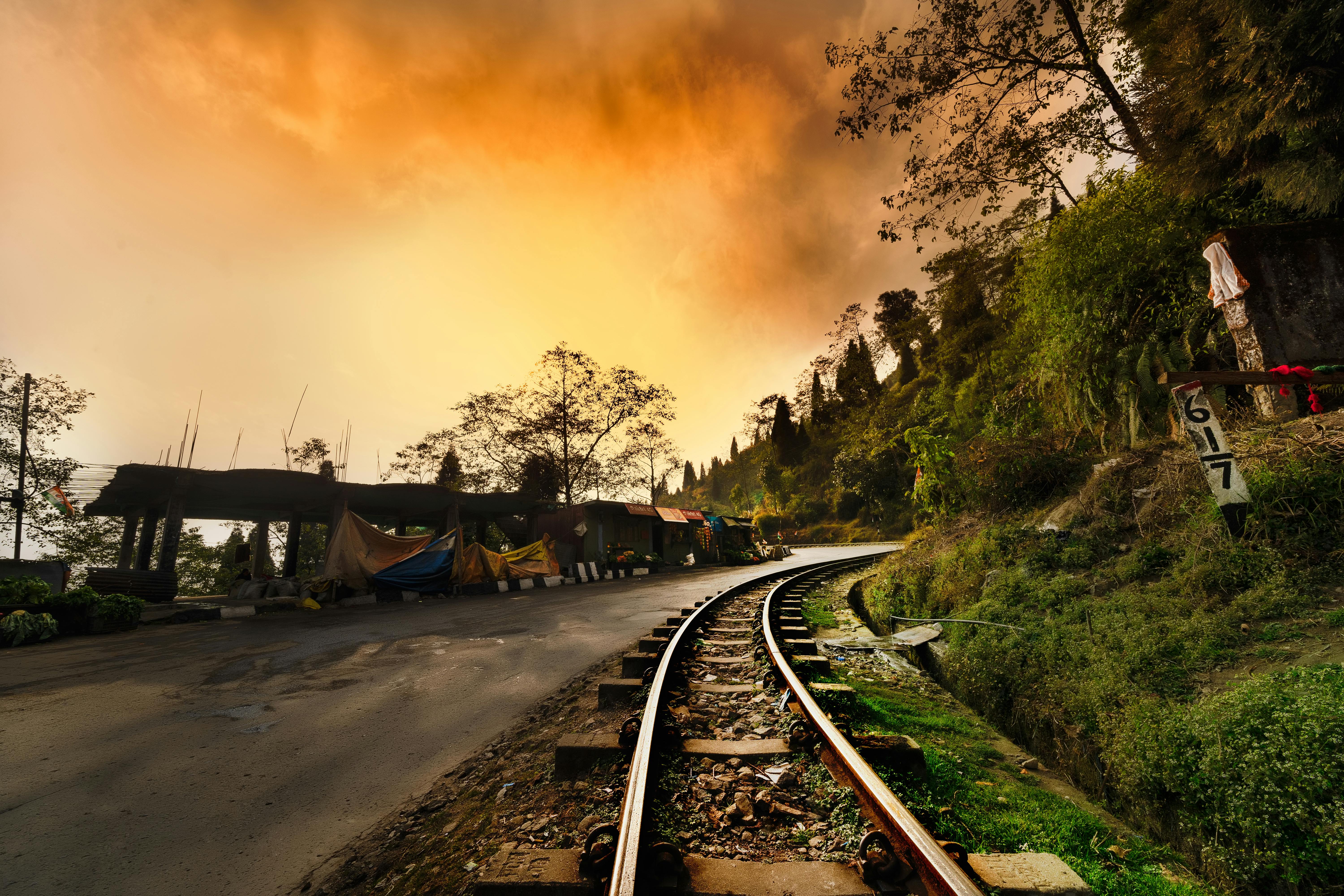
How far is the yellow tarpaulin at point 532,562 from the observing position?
58.7ft

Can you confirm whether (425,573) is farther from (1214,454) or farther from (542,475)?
(542,475)

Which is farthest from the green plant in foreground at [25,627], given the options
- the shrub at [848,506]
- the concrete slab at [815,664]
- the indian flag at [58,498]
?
the shrub at [848,506]

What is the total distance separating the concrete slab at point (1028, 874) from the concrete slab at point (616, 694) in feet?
9.40

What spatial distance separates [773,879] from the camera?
1920mm

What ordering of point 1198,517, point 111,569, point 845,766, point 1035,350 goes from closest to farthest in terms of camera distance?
1. point 845,766
2. point 1198,517
3. point 1035,350
4. point 111,569

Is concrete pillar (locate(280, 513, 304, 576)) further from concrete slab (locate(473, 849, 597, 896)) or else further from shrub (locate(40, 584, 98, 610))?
concrete slab (locate(473, 849, 597, 896))

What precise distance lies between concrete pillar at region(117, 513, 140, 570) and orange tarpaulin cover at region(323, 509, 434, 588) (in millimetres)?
11622

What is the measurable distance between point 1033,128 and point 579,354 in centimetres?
2773

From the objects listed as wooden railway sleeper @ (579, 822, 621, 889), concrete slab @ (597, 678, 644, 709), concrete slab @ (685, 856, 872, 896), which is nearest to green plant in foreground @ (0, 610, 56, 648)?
concrete slab @ (597, 678, 644, 709)

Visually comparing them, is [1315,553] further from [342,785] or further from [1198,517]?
[342,785]

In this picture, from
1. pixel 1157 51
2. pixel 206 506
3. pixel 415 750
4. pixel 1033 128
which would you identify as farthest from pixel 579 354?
pixel 415 750

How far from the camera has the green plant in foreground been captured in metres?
8.42

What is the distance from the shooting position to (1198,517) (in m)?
4.82

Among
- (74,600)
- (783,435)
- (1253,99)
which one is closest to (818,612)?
(1253,99)
